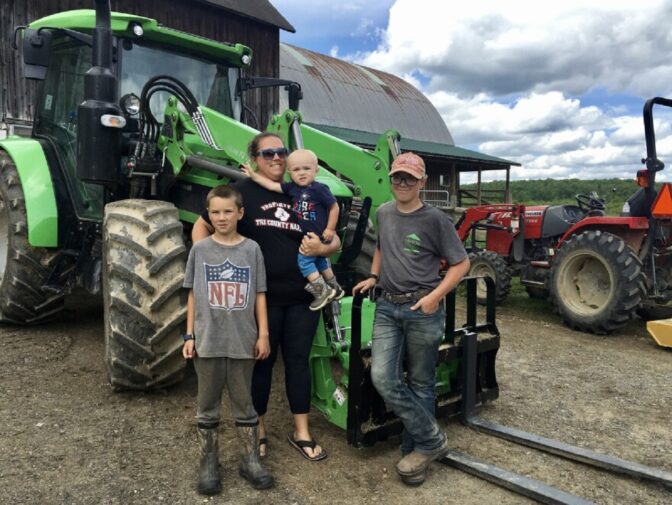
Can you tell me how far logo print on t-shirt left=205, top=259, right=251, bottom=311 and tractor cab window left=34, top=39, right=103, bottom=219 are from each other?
100 inches

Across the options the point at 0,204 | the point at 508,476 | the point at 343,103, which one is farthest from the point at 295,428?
the point at 343,103

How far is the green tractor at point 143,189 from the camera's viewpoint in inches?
152

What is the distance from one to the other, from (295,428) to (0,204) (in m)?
4.26

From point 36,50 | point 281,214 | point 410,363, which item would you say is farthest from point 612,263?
point 36,50

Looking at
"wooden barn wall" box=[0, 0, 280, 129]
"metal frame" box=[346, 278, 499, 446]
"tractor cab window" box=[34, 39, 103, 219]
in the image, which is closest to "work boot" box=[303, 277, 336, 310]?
"metal frame" box=[346, 278, 499, 446]

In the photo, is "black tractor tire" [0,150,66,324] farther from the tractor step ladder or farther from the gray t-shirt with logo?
the tractor step ladder

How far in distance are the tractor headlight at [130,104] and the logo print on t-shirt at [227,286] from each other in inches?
92.8

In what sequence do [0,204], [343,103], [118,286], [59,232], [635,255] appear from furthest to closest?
[343,103], [635,255], [0,204], [59,232], [118,286]

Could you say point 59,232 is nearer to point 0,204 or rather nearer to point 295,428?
point 0,204

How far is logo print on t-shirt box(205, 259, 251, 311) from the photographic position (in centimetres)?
311

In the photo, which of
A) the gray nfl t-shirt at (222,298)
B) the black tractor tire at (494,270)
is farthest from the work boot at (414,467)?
the black tractor tire at (494,270)

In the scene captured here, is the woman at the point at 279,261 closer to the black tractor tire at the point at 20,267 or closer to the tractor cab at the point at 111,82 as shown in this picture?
the tractor cab at the point at 111,82

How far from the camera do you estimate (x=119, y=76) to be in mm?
4902

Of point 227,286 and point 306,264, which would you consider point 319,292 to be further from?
point 227,286
